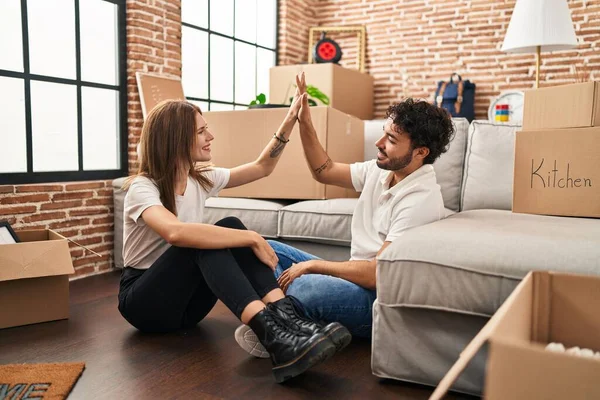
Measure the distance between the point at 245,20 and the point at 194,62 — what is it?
35.2 inches

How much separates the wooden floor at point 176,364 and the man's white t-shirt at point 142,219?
301 mm

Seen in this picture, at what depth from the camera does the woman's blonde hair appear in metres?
1.91

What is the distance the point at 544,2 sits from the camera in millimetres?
3375

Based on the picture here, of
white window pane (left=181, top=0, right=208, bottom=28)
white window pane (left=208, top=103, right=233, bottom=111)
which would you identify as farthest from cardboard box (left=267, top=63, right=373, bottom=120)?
white window pane (left=181, top=0, right=208, bottom=28)

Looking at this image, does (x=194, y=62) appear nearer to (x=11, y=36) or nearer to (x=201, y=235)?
(x=11, y=36)

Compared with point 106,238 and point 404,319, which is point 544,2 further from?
point 106,238

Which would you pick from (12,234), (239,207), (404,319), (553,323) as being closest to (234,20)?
(239,207)

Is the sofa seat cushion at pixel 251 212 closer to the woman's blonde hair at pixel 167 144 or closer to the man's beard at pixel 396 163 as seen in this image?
the woman's blonde hair at pixel 167 144

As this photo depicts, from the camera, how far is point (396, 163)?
6.15ft

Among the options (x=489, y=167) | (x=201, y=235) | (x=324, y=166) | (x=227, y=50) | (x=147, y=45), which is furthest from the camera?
(x=227, y=50)

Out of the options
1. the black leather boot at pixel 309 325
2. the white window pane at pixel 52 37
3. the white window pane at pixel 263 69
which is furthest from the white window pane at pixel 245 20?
the black leather boot at pixel 309 325

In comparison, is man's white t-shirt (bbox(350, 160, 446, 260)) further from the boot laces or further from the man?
the boot laces

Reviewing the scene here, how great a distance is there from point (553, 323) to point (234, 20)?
14.2 feet

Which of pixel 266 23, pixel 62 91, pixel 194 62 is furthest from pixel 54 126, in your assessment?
pixel 266 23
